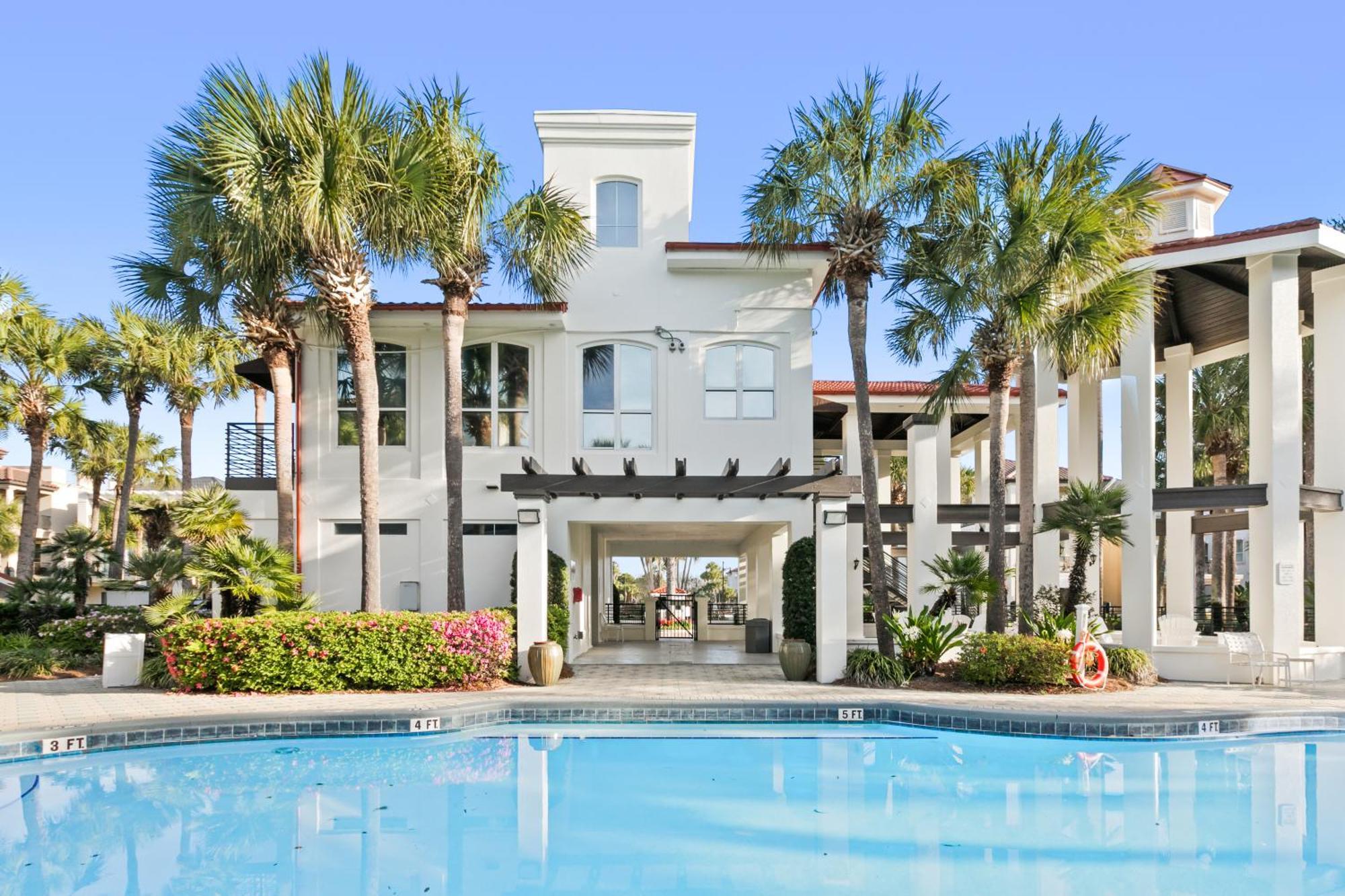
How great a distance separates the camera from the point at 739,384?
19062 millimetres

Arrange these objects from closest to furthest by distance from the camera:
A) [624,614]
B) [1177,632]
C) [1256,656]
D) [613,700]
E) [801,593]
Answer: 1. [613,700]
2. [1256,656]
3. [801,593]
4. [1177,632]
5. [624,614]

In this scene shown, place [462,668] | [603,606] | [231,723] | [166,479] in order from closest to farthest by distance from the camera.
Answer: [231,723] → [462,668] → [603,606] → [166,479]

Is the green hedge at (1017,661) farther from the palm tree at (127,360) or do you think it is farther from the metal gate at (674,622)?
the palm tree at (127,360)

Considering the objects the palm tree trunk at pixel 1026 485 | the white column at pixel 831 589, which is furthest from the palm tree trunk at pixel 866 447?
the palm tree trunk at pixel 1026 485

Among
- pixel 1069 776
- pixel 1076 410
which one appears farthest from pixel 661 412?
pixel 1069 776

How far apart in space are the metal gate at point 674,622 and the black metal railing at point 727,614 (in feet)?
1.79

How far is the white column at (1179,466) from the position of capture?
2017 centimetres

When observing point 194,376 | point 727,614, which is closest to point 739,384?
point 727,614

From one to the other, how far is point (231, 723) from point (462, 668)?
3608mm

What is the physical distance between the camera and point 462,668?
14914 millimetres

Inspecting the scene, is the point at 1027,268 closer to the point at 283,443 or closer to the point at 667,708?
the point at 667,708

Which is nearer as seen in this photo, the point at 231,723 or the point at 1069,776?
the point at 1069,776

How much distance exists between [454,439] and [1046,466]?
1112 centimetres

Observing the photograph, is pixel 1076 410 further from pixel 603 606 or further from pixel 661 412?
pixel 603 606
